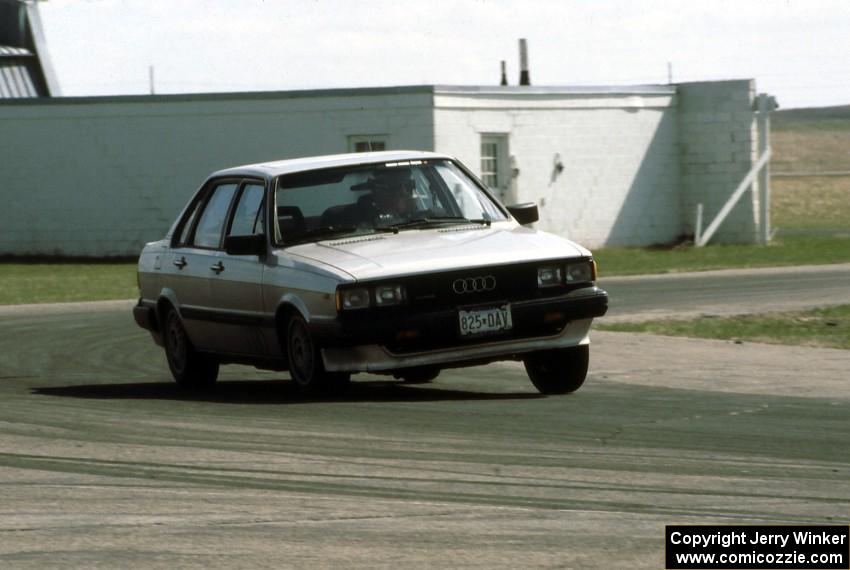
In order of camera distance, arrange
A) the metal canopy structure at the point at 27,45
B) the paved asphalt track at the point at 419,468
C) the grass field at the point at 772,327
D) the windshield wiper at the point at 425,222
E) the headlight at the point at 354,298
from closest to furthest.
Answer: the paved asphalt track at the point at 419,468, the headlight at the point at 354,298, the windshield wiper at the point at 425,222, the grass field at the point at 772,327, the metal canopy structure at the point at 27,45

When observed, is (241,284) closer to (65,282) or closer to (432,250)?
(432,250)

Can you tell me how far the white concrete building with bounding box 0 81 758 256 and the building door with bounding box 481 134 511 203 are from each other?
27 mm

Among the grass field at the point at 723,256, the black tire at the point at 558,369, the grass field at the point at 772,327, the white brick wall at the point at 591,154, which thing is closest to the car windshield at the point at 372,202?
the black tire at the point at 558,369

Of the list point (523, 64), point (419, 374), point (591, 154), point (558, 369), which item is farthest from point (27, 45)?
point (558, 369)

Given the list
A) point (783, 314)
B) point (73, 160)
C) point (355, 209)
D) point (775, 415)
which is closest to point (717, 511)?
point (775, 415)

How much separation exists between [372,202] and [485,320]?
59.2 inches

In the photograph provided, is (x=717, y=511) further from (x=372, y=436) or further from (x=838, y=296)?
(x=838, y=296)

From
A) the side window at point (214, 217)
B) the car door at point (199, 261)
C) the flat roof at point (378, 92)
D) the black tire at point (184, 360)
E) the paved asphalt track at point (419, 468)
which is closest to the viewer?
the paved asphalt track at point (419, 468)

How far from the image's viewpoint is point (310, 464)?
8555 mm

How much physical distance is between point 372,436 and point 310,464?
0.97 meters

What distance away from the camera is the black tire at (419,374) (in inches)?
443

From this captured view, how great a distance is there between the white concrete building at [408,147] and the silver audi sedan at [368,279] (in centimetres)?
2002

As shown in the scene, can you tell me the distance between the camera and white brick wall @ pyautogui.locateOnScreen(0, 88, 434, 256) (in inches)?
1310

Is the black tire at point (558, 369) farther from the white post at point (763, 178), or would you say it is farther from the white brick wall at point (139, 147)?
the white post at point (763, 178)
